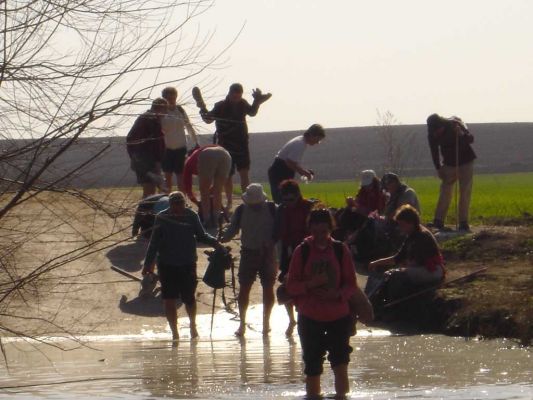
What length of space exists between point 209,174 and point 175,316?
4.19m

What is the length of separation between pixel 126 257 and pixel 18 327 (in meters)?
5.53

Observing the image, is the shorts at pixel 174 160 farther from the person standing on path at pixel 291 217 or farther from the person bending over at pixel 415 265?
the person standing on path at pixel 291 217

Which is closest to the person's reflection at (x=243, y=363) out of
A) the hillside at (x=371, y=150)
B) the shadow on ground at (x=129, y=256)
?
the shadow on ground at (x=129, y=256)

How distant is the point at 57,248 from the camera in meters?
11.8

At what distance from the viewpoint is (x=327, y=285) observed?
37.9ft

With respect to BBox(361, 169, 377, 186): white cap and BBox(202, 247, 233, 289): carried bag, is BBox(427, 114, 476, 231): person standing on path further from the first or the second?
BBox(202, 247, 233, 289): carried bag

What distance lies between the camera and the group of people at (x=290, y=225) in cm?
1162

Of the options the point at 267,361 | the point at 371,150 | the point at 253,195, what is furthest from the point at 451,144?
the point at 371,150

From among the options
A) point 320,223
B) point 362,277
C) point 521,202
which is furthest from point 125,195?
point 521,202

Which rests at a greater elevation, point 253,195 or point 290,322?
point 253,195

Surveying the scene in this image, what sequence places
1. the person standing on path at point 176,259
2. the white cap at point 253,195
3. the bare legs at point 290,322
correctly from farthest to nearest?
the bare legs at point 290,322 < the white cap at point 253,195 < the person standing on path at point 176,259

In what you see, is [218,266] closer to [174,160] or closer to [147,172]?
[147,172]

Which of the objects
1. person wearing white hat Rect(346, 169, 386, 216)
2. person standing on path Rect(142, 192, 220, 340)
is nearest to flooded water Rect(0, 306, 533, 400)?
person standing on path Rect(142, 192, 220, 340)

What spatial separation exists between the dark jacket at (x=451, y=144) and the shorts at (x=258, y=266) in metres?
4.90
